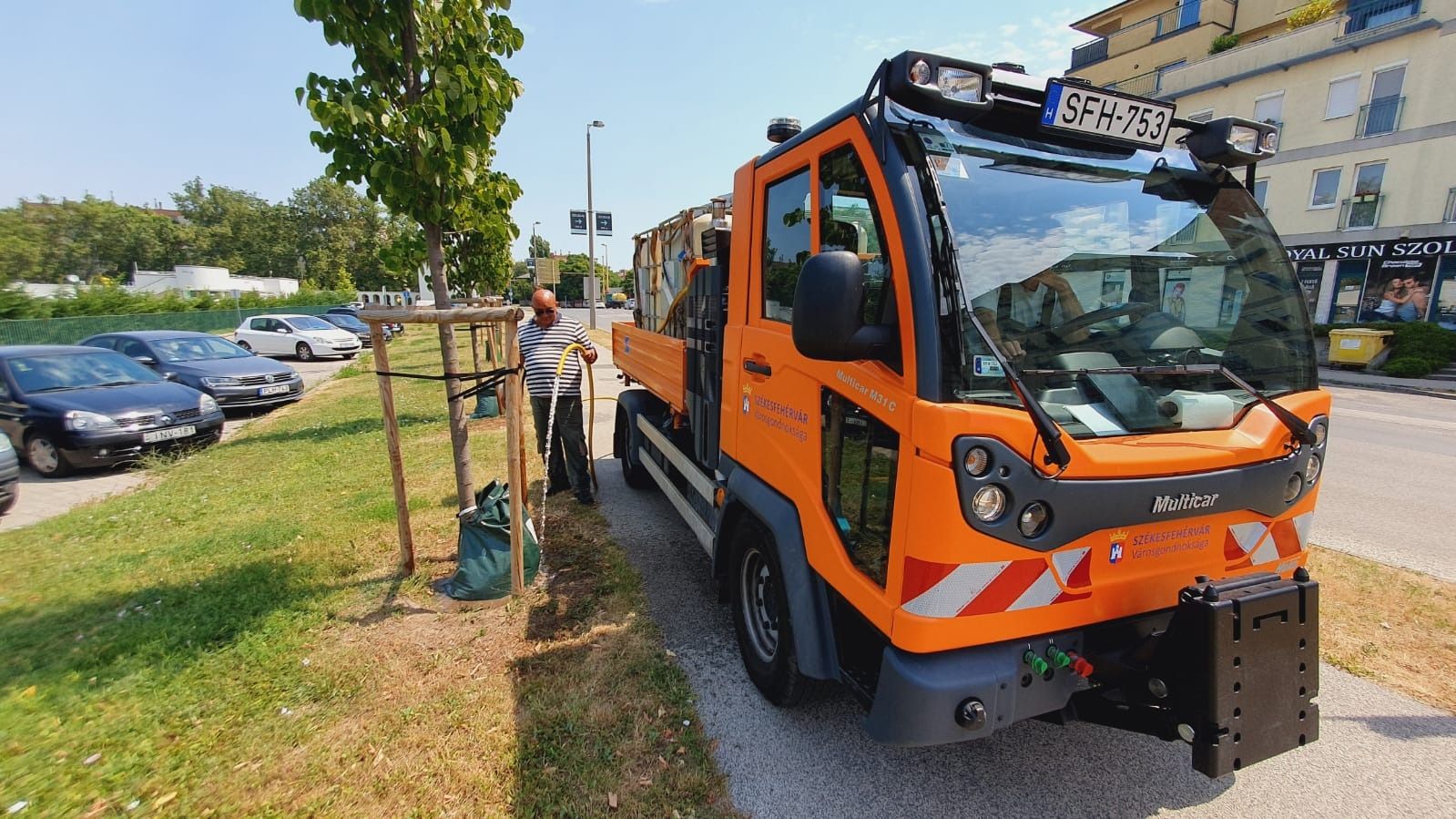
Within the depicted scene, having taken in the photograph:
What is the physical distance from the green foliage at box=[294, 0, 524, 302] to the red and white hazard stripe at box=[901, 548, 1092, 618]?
3.60 metres

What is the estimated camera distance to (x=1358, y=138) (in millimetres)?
19516

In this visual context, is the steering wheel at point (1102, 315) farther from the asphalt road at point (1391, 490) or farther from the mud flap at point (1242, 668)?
the asphalt road at point (1391, 490)

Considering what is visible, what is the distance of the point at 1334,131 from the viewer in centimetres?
2005

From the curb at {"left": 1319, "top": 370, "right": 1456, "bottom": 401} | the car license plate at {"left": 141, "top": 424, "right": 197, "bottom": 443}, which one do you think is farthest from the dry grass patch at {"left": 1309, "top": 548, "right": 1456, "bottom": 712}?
the curb at {"left": 1319, "top": 370, "right": 1456, "bottom": 401}

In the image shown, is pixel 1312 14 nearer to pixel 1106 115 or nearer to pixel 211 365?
pixel 1106 115

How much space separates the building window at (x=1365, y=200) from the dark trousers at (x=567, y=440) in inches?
1017

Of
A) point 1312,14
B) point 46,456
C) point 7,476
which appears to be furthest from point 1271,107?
point 46,456

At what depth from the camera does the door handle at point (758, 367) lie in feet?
9.67

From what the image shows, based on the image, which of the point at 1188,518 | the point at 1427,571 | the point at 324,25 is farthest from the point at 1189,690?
the point at 324,25

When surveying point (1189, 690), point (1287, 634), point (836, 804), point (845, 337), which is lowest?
point (836, 804)

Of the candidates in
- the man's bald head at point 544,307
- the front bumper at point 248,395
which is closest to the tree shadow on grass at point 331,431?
the front bumper at point 248,395

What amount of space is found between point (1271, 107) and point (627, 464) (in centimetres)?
2739

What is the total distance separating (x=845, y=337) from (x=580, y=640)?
8.68 ft

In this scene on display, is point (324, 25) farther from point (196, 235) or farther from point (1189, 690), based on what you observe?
point (196, 235)
